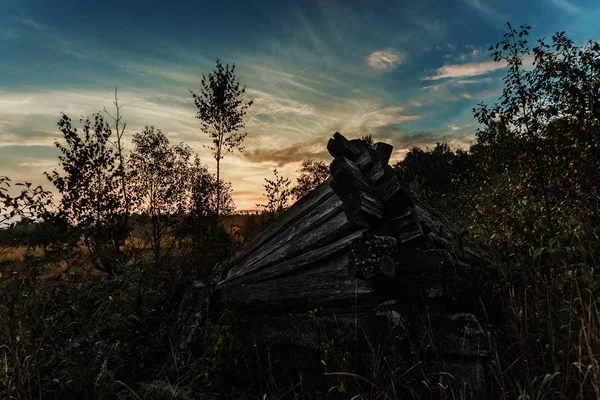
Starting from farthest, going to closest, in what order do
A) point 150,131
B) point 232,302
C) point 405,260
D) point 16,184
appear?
1. point 150,131
2. point 16,184
3. point 232,302
4. point 405,260

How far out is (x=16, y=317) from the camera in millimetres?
3906

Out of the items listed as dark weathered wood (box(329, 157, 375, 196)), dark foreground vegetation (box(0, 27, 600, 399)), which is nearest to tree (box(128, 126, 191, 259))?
dark foreground vegetation (box(0, 27, 600, 399))

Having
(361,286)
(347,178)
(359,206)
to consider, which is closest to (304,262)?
(361,286)

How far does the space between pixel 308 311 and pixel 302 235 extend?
959 millimetres

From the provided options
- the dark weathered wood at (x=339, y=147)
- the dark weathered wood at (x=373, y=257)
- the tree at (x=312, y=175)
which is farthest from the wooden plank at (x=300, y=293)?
the tree at (x=312, y=175)

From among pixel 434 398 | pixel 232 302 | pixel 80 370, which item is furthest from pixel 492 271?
pixel 80 370

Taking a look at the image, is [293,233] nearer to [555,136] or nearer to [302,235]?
[302,235]

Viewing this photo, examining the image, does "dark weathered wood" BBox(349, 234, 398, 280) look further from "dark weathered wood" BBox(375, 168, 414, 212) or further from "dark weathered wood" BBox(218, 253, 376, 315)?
"dark weathered wood" BBox(375, 168, 414, 212)

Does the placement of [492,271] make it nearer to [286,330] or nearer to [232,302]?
[286,330]

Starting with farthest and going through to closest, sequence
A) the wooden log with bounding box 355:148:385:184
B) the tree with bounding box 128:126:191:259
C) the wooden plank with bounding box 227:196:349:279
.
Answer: the tree with bounding box 128:126:191:259 < the wooden log with bounding box 355:148:385:184 < the wooden plank with bounding box 227:196:349:279

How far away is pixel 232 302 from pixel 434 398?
2479mm

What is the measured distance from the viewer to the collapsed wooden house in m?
3.11

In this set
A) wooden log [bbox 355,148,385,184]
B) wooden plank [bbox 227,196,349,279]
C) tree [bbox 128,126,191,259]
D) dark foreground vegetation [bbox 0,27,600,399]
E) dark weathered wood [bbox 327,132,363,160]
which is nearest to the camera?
dark foreground vegetation [bbox 0,27,600,399]

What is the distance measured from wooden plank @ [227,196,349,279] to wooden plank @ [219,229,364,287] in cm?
11
